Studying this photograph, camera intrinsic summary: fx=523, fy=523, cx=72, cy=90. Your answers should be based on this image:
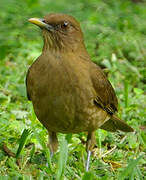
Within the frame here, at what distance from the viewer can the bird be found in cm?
572

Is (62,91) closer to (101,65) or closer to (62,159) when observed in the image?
(62,159)

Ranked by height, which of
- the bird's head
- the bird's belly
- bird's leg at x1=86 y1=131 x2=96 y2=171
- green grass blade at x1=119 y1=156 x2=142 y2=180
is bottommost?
bird's leg at x1=86 y1=131 x2=96 y2=171

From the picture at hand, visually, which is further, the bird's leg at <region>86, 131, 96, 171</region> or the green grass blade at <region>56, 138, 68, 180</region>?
the bird's leg at <region>86, 131, 96, 171</region>

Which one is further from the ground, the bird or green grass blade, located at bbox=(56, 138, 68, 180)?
the bird

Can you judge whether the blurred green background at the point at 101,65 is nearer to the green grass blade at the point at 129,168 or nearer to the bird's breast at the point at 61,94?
the green grass blade at the point at 129,168

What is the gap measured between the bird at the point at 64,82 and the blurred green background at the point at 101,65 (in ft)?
1.07

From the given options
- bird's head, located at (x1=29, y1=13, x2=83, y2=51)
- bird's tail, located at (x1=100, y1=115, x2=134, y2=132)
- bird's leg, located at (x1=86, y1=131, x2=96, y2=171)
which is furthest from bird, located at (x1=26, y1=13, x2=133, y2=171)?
bird's tail, located at (x1=100, y1=115, x2=134, y2=132)

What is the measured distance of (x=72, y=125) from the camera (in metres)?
6.00

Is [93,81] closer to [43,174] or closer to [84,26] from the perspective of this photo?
[43,174]

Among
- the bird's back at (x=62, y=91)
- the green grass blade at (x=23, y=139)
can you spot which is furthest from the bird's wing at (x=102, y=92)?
the green grass blade at (x=23, y=139)

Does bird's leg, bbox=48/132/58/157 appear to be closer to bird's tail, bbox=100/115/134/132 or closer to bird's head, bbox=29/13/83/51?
bird's tail, bbox=100/115/134/132

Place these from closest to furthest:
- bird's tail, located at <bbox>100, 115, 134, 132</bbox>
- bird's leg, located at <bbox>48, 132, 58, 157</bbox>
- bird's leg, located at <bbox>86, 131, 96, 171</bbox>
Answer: bird's leg, located at <bbox>48, 132, 58, 157</bbox>
bird's leg, located at <bbox>86, 131, 96, 171</bbox>
bird's tail, located at <bbox>100, 115, 134, 132</bbox>

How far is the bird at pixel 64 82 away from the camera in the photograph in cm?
572

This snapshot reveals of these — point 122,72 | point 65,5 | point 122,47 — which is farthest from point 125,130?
point 65,5
